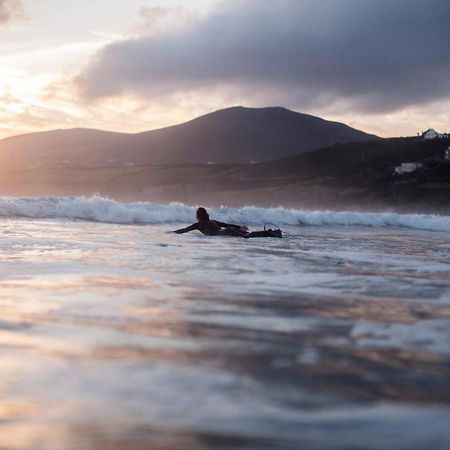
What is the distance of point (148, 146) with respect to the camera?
14638cm

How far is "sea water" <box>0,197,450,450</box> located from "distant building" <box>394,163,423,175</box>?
78.3m

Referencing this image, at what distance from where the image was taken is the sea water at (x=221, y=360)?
1.77 meters

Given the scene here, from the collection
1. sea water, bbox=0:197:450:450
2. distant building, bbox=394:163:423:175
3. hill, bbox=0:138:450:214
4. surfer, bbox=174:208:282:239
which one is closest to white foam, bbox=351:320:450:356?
sea water, bbox=0:197:450:450

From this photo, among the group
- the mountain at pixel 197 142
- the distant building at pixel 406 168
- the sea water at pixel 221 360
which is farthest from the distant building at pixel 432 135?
the sea water at pixel 221 360

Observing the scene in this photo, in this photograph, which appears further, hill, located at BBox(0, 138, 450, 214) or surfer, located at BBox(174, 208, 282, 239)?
hill, located at BBox(0, 138, 450, 214)

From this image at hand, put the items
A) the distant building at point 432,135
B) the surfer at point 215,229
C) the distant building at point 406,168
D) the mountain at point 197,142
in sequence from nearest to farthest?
1. the surfer at point 215,229
2. the distant building at point 406,168
3. the distant building at point 432,135
4. the mountain at point 197,142

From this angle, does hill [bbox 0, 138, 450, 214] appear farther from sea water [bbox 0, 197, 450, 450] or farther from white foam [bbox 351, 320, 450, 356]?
white foam [bbox 351, 320, 450, 356]

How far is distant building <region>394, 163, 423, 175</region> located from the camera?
7988 cm

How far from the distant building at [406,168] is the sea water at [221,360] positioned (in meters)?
78.3

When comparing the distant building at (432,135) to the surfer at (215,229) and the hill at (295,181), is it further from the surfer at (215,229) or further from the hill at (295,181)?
the surfer at (215,229)

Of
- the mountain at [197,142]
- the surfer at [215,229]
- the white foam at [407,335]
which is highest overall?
the mountain at [197,142]

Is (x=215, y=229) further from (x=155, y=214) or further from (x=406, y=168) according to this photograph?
(x=406, y=168)

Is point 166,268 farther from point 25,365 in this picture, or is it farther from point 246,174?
point 246,174

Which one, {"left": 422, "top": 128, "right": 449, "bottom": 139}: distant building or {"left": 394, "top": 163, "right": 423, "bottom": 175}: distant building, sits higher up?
{"left": 422, "top": 128, "right": 449, "bottom": 139}: distant building
